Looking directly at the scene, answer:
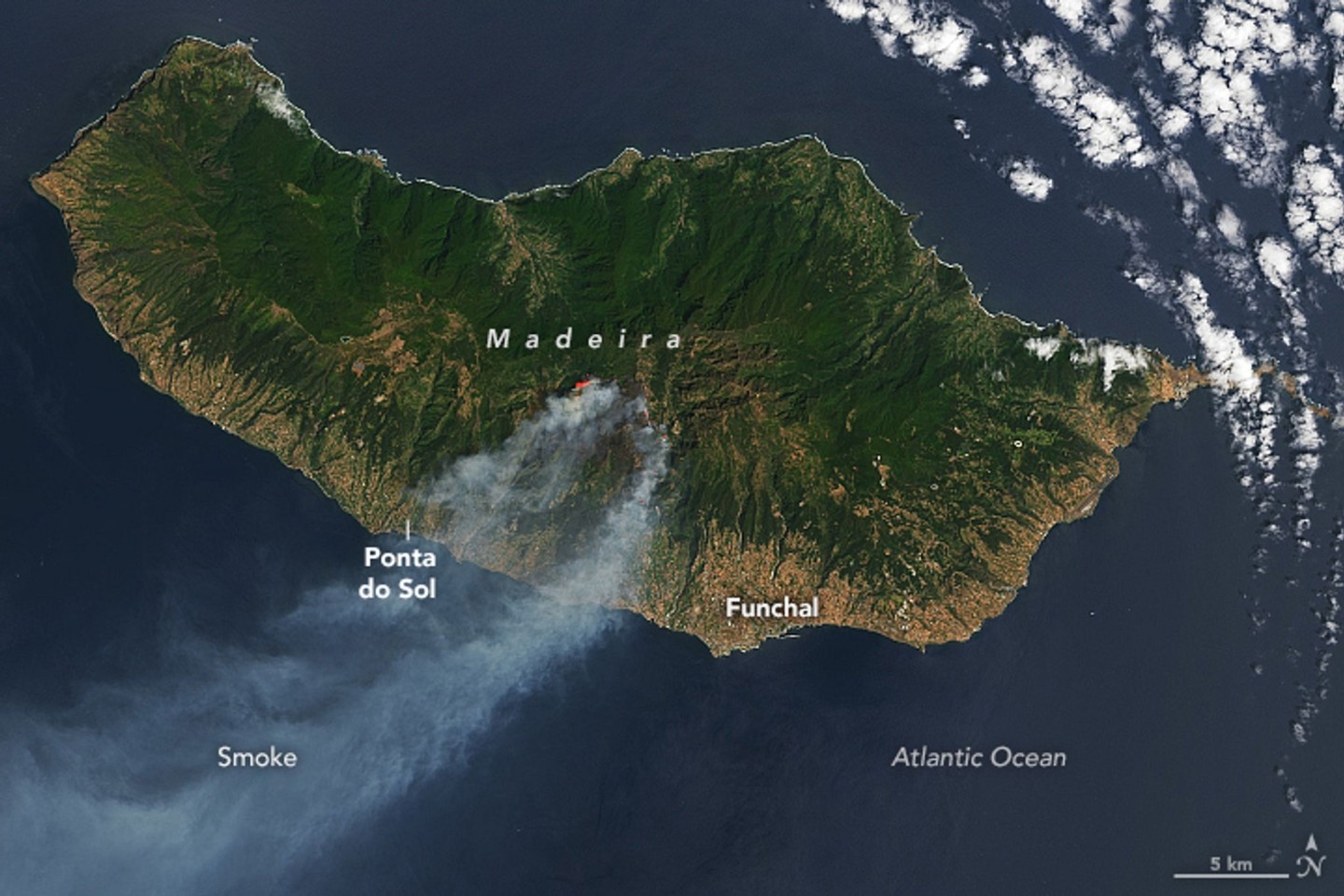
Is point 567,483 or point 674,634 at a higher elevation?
point 567,483

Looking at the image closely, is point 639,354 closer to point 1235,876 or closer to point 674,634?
point 674,634

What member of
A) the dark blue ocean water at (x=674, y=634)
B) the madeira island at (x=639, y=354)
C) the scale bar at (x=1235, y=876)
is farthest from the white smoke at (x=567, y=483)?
the scale bar at (x=1235, y=876)

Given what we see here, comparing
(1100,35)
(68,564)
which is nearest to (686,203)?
(1100,35)

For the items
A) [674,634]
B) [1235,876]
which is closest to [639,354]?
[674,634]

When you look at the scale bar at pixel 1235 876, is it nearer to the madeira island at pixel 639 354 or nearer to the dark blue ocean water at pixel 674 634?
the dark blue ocean water at pixel 674 634

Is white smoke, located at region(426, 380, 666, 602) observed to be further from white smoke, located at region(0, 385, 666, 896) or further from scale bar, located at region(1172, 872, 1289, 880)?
scale bar, located at region(1172, 872, 1289, 880)
